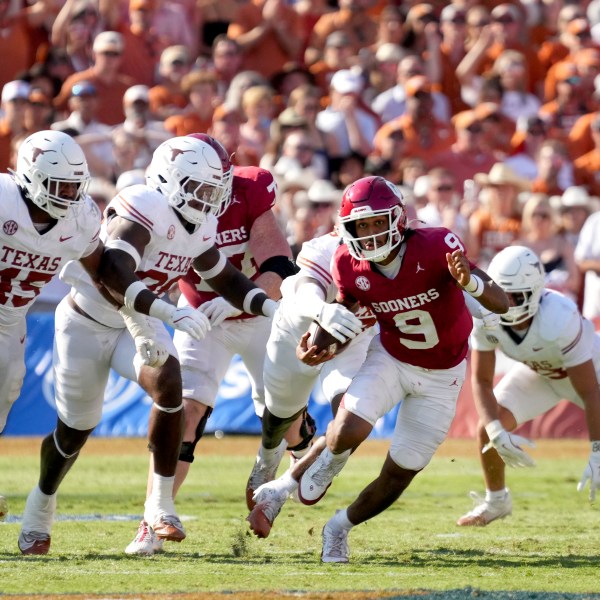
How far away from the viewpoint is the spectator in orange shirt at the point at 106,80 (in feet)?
43.2

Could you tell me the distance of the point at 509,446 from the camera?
7207 mm

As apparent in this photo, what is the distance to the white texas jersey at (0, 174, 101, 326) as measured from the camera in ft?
21.1

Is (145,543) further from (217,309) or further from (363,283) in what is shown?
(363,283)

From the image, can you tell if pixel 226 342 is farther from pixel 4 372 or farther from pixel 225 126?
pixel 225 126

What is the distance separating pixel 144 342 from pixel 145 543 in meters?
0.96

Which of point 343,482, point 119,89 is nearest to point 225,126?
point 119,89

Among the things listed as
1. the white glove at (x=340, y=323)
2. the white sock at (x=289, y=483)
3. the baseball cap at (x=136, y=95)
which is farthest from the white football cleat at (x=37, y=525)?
the baseball cap at (x=136, y=95)

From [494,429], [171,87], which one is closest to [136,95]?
[171,87]

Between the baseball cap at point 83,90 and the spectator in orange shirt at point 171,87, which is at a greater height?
the baseball cap at point 83,90

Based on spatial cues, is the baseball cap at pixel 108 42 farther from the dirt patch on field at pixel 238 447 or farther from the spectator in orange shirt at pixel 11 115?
the dirt patch on field at pixel 238 447

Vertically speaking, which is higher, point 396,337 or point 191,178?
point 191,178

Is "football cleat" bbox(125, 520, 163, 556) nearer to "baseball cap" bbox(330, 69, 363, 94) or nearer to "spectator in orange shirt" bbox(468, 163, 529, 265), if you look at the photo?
"spectator in orange shirt" bbox(468, 163, 529, 265)

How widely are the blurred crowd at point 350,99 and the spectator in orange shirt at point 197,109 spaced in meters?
0.01

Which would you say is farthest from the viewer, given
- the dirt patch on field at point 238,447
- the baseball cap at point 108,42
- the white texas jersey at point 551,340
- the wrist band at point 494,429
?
the baseball cap at point 108,42
